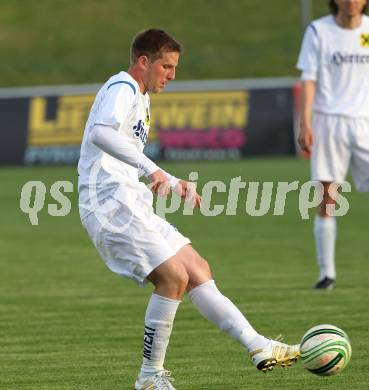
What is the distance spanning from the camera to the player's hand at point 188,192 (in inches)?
253

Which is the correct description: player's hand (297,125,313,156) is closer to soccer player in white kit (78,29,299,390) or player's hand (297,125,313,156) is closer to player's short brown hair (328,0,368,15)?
Answer: player's short brown hair (328,0,368,15)

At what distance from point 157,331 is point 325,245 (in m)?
4.06

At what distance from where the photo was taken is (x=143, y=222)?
6.84m

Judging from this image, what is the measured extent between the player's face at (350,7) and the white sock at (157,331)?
14.3 feet

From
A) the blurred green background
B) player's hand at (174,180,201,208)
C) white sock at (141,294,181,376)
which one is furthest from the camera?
the blurred green background

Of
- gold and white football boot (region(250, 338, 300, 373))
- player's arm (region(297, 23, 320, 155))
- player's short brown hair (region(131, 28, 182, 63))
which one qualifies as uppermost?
player's short brown hair (region(131, 28, 182, 63))

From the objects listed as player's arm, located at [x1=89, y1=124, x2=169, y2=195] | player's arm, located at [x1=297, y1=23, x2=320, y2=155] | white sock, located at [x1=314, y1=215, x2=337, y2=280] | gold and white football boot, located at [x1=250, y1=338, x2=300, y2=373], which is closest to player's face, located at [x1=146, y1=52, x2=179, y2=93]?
player's arm, located at [x1=89, y1=124, x2=169, y2=195]

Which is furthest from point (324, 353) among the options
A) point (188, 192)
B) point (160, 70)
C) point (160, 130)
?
point (160, 130)

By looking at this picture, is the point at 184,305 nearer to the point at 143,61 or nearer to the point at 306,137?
the point at 306,137

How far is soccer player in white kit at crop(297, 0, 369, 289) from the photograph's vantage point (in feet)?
34.8

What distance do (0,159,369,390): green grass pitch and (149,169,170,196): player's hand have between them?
3.61ft

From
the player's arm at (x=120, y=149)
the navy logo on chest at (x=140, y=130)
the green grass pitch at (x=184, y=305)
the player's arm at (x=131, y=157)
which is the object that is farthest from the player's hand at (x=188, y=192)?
the green grass pitch at (x=184, y=305)

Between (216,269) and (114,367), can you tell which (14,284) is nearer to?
(216,269)

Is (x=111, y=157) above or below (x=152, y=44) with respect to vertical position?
below
